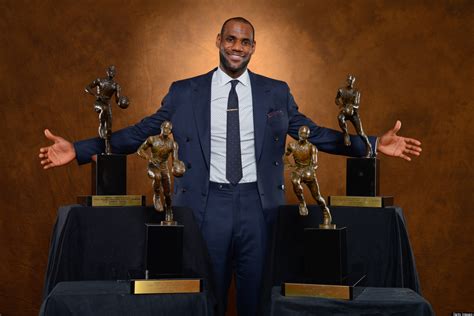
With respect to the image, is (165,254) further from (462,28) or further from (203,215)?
(462,28)

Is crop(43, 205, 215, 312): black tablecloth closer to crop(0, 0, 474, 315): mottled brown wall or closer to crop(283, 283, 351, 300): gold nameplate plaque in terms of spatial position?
crop(283, 283, 351, 300): gold nameplate plaque

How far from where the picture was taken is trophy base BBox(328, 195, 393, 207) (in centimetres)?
286

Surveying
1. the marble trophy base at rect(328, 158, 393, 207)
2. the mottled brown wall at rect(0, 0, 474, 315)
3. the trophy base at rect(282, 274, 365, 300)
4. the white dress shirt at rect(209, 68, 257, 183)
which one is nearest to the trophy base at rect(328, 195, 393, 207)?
the marble trophy base at rect(328, 158, 393, 207)

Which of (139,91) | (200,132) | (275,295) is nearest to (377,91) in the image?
(139,91)

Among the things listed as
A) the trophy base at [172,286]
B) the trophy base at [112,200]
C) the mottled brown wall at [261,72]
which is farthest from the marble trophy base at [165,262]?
the mottled brown wall at [261,72]

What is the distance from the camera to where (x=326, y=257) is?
2.32 metres

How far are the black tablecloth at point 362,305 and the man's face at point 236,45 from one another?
1.21 meters

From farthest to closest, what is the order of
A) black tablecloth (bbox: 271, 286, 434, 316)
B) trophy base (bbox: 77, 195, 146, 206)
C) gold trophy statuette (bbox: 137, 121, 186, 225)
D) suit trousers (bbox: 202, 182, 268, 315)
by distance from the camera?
suit trousers (bbox: 202, 182, 268, 315), trophy base (bbox: 77, 195, 146, 206), gold trophy statuette (bbox: 137, 121, 186, 225), black tablecloth (bbox: 271, 286, 434, 316)

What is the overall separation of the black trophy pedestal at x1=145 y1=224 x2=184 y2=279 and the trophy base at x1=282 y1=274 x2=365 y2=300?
0.35 m

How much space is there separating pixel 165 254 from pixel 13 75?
2430 mm

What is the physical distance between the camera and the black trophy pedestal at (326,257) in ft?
7.55

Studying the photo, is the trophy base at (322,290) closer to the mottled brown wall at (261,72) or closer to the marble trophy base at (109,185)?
the marble trophy base at (109,185)

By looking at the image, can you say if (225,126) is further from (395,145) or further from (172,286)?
(172,286)

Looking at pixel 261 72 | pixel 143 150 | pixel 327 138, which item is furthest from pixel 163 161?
pixel 261 72
